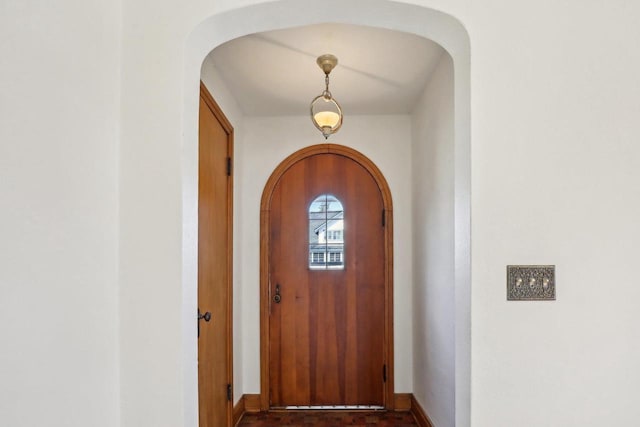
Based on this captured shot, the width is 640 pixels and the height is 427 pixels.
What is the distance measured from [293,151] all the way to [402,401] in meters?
2.12

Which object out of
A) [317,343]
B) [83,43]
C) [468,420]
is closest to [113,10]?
[83,43]

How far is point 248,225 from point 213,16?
226 centimetres

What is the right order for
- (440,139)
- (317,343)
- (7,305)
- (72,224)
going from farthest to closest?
(317,343), (440,139), (72,224), (7,305)

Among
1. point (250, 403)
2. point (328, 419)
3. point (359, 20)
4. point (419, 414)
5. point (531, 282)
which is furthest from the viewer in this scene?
point (250, 403)

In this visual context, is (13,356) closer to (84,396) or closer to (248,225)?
(84,396)

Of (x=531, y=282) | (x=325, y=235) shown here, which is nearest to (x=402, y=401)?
(x=325, y=235)

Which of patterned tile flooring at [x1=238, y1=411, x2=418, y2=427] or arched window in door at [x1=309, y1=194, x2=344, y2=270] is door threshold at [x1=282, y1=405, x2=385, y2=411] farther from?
arched window in door at [x1=309, y1=194, x2=344, y2=270]

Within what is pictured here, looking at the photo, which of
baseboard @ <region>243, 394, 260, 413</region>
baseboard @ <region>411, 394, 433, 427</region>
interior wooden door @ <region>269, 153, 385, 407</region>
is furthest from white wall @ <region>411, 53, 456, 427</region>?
baseboard @ <region>243, 394, 260, 413</region>

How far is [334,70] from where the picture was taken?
8.85 feet

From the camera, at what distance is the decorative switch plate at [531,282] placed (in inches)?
55.7

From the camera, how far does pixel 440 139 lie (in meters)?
2.70

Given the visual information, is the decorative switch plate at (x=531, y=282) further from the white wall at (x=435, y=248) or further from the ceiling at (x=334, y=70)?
the ceiling at (x=334, y=70)

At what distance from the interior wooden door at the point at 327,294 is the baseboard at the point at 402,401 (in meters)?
0.11

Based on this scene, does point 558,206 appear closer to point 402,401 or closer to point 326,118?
point 326,118
